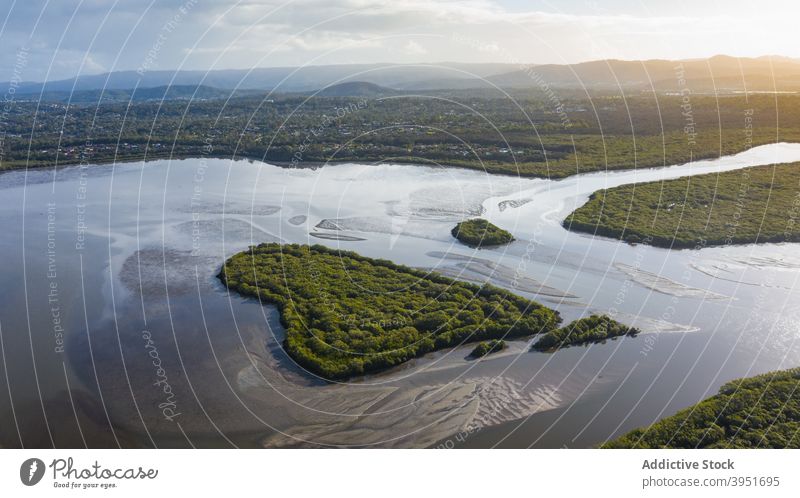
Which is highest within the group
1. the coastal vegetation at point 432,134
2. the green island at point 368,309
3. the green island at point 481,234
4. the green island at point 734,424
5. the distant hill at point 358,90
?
the distant hill at point 358,90

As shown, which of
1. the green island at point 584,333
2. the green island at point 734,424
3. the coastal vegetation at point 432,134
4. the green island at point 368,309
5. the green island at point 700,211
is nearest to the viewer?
the green island at point 734,424

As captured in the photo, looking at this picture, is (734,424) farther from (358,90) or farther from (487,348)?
(358,90)

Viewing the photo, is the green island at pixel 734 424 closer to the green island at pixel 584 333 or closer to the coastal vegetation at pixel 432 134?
the green island at pixel 584 333

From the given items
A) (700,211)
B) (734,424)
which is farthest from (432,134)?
(734,424)

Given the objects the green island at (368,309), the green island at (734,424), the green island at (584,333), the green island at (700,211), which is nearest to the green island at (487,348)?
the green island at (368,309)

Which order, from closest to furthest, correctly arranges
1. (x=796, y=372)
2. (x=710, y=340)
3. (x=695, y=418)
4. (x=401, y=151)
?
(x=695, y=418) < (x=796, y=372) < (x=710, y=340) < (x=401, y=151)

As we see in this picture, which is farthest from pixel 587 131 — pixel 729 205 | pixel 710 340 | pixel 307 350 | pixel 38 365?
pixel 38 365

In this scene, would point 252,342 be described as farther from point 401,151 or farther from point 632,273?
point 401,151
